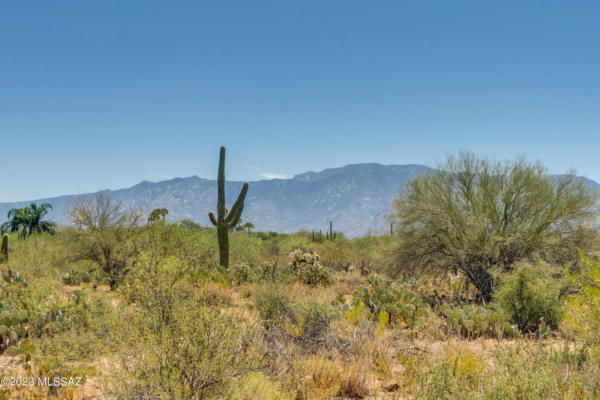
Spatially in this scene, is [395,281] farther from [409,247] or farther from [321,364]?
[321,364]

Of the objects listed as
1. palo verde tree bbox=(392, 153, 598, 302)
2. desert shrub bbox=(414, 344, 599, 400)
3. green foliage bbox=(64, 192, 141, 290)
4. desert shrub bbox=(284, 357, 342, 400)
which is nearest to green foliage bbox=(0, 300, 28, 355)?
desert shrub bbox=(284, 357, 342, 400)

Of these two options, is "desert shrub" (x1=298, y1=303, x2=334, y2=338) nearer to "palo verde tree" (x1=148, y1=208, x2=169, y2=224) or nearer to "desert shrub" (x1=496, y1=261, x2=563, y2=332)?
"desert shrub" (x1=496, y1=261, x2=563, y2=332)

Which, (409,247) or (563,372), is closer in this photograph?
(563,372)

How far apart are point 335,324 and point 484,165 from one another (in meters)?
9.89

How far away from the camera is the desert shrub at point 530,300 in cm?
848

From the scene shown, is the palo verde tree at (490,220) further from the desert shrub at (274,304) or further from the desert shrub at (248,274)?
the desert shrub at (274,304)

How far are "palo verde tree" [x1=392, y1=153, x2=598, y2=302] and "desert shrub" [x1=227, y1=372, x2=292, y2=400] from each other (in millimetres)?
9874

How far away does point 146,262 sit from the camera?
19.1 feet

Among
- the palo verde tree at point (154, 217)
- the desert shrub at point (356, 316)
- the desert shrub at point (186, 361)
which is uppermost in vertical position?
the palo verde tree at point (154, 217)

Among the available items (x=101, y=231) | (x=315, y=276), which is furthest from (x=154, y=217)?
(x=315, y=276)

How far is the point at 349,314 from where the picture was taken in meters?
8.20

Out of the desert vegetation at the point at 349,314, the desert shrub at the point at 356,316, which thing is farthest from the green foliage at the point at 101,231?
the desert shrub at the point at 356,316

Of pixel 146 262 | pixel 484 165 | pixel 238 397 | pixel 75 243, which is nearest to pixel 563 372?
pixel 238 397

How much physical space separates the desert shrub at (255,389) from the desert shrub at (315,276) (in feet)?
34.8
